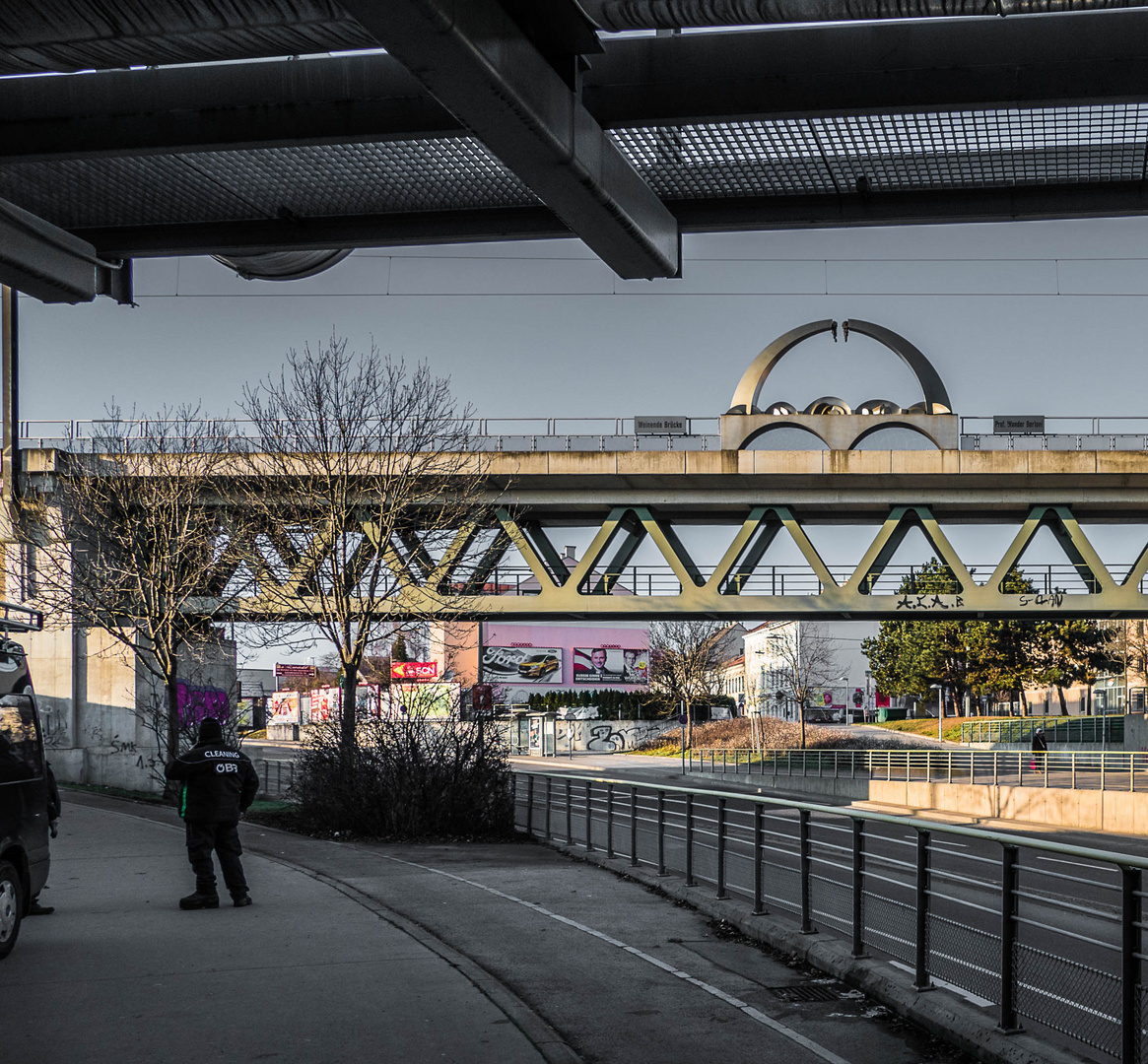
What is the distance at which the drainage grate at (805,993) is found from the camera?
8531 mm

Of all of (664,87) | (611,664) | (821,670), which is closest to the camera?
(664,87)

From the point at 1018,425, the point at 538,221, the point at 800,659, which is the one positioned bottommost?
the point at 800,659

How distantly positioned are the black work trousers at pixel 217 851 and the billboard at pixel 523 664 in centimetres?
9174

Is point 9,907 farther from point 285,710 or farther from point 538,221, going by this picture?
point 285,710

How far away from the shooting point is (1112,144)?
387cm

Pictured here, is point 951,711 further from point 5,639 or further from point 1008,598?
point 5,639

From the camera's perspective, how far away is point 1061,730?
214ft

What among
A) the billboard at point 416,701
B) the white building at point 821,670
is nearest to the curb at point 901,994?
the billboard at point 416,701

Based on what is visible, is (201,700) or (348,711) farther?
(201,700)

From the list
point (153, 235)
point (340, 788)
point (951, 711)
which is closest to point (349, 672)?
point (340, 788)

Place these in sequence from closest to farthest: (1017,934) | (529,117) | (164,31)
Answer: (529,117) → (164,31) → (1017,934)

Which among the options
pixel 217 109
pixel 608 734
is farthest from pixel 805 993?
pixel 608 734

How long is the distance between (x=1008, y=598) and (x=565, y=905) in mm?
20855

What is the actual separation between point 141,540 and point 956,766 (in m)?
27.9
